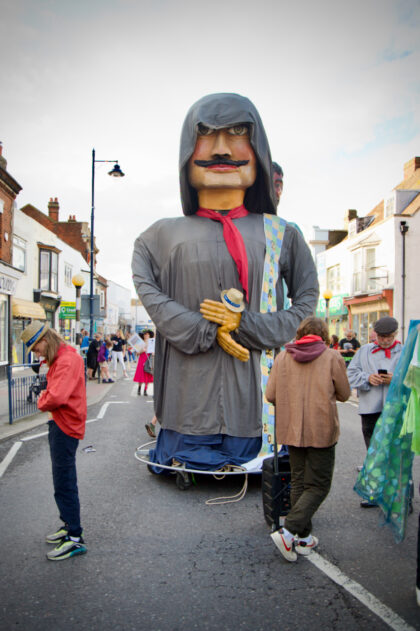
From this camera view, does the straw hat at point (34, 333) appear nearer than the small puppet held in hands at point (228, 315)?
Yes

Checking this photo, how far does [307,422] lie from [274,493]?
2.10 feet

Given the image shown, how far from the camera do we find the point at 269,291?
5133mm

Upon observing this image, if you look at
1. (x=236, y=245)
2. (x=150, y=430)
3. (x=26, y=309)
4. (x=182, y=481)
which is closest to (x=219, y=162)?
(x=236, y=245)

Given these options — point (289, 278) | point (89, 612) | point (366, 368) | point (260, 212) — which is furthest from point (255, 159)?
point (89, 612)

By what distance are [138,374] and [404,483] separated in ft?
30.7

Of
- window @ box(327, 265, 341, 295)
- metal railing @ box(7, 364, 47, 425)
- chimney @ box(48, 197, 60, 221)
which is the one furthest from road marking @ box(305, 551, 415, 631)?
chimney @ box(48, 197, 60, 221)

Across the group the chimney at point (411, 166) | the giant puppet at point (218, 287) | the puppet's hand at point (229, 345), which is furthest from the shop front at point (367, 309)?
the puppet's hand at point (229, 345)

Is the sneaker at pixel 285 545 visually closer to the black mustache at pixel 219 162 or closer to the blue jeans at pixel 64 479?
the blue jeans at pixel 64 479

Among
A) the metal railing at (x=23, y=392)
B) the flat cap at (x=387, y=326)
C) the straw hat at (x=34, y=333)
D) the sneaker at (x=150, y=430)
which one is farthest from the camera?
the metal railing at (x=23, y=392)

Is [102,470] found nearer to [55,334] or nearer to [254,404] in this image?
[254,404]

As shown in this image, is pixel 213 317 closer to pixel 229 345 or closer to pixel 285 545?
pixel 229 345

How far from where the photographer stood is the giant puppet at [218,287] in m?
4.85

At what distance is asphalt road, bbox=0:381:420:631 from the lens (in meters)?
2.65

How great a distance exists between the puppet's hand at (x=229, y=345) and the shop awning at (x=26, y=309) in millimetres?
19078
